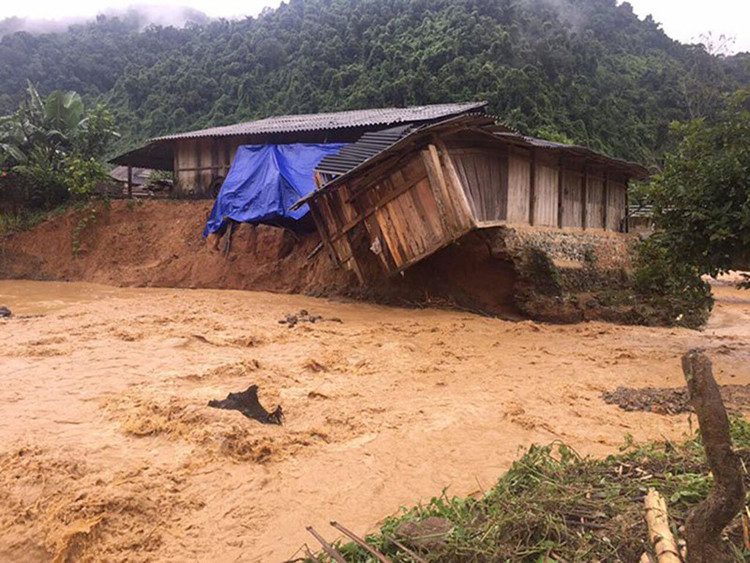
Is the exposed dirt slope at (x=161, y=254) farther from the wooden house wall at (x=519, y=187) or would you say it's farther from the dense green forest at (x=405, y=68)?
the dense green forest at (x=405, y=68)

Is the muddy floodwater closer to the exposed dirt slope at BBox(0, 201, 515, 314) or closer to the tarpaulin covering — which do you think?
the exposed dirt slope at BBox(0, 201, 515, 314)

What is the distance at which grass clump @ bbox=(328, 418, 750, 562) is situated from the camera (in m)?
2.20

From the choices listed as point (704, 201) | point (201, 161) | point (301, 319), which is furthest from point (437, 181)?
point (201, 161)

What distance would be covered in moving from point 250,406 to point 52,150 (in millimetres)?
19652

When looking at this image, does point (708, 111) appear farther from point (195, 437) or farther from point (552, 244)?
point (195, 437)

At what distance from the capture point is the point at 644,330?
11.9 m

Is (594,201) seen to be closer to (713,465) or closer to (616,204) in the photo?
(616,204)

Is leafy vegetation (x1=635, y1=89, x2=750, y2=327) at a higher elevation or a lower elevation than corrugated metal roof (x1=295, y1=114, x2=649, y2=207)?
lower

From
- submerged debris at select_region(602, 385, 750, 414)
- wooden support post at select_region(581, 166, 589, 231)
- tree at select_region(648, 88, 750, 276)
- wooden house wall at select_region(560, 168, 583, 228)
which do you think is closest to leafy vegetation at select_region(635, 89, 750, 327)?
tree at select_region(648, 88, 750, 276)

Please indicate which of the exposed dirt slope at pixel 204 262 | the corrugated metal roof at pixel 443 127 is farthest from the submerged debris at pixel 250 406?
the exposed dirt slope at pixel 204 262

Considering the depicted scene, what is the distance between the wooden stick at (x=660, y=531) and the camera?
1.95 meters

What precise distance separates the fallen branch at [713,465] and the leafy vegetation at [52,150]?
2047cm

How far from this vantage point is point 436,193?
10.9 meters

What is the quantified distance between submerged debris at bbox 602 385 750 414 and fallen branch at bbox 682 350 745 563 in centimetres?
399
